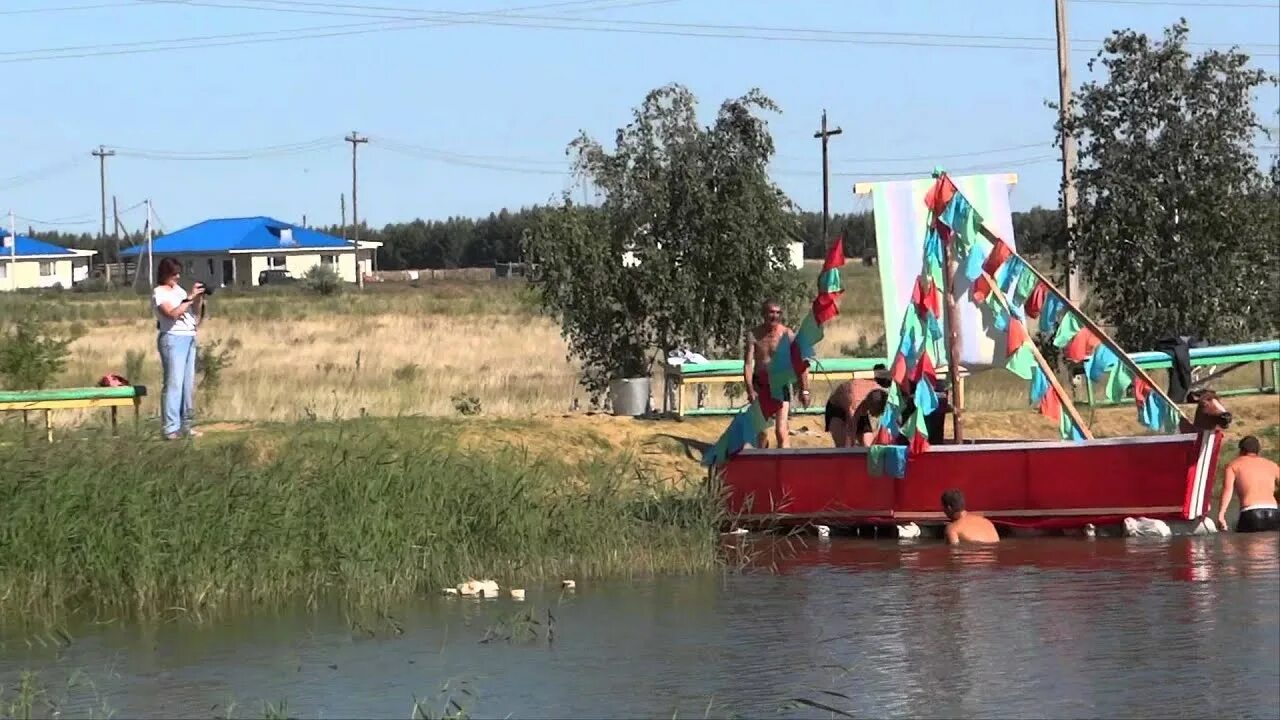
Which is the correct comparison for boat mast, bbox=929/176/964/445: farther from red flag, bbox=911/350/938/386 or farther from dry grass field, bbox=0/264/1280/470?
dry grass field, bbox=0/264/1280/470

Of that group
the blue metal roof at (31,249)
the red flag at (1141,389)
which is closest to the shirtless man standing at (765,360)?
the red flag at (1141,389)

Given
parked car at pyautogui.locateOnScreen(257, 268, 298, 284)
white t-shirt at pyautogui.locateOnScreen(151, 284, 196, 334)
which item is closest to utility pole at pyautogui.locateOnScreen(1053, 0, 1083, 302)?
white t-shirt at pyautogui.locateOnScreen(151, 284, 196, 334)

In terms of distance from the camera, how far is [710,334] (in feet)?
79.0

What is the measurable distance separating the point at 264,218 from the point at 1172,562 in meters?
106

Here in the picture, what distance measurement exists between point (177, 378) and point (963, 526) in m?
7.45

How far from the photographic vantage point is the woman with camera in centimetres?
1820

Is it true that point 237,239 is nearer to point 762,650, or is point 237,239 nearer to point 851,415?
point 851,415

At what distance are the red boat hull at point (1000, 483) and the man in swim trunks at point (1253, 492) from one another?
2.83 feet

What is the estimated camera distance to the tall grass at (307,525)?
1404 centimetres

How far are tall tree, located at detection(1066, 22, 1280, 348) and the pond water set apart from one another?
795 cm

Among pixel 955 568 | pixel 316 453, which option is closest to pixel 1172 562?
pixel 955 568

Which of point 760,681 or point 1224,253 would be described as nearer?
point 760,681

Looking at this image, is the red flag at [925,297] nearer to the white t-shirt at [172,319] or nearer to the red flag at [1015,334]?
the red flag at [1015,334]

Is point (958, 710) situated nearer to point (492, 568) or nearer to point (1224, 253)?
point (492, 568)
